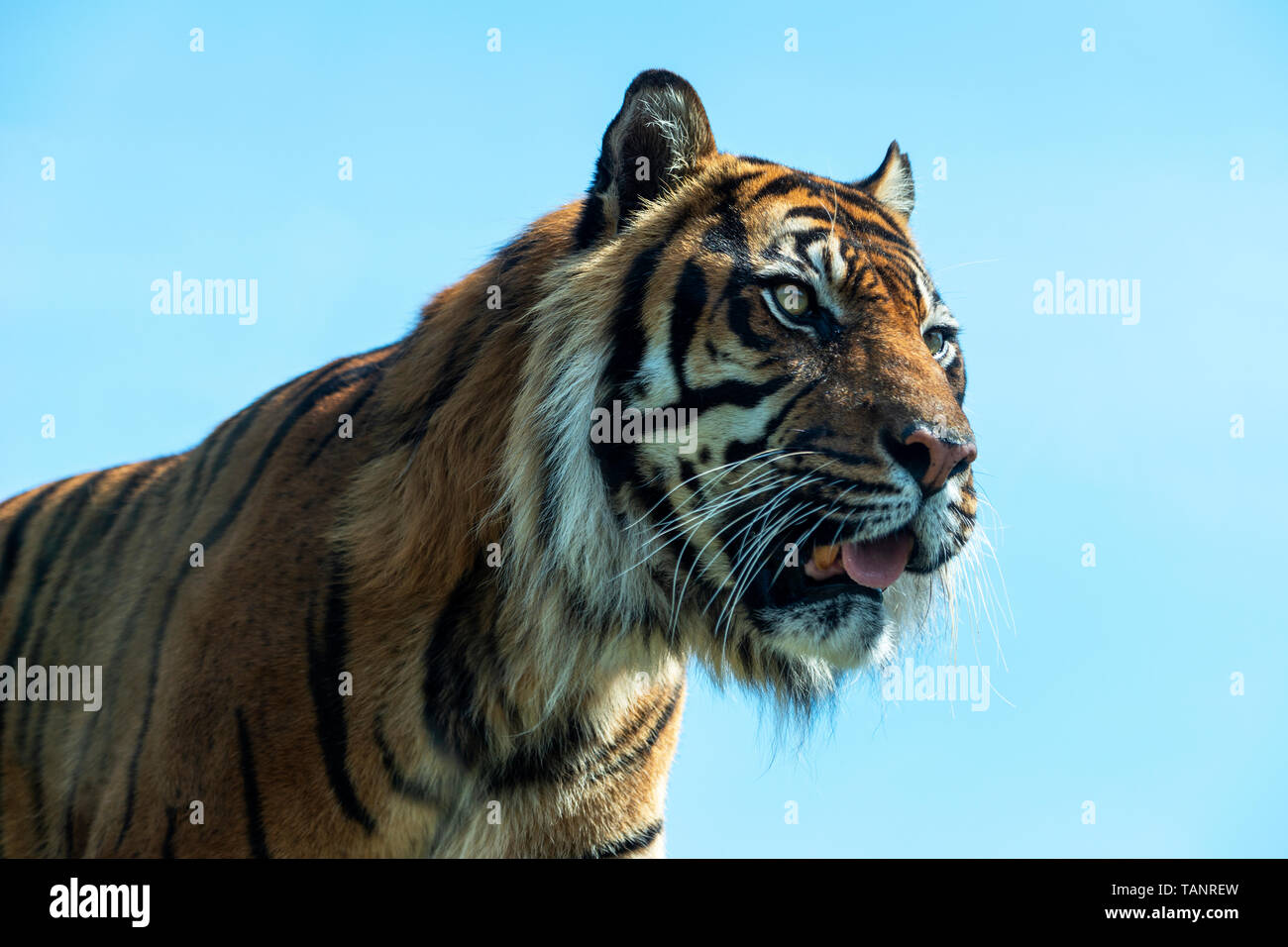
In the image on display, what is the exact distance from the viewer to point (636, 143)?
4543 mm

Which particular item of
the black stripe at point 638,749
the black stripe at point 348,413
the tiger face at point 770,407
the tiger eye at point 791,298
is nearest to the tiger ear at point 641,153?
the tiger face at point 770,407

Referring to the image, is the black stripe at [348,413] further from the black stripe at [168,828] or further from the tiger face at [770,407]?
the black stripe at [168,828]

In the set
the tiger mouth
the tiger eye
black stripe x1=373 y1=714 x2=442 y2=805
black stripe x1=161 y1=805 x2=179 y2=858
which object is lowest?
black stripe x1=161 y1=805 x2=179 y2=858

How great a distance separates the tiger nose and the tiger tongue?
0.23 meters

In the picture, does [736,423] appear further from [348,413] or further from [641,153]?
[348,413]

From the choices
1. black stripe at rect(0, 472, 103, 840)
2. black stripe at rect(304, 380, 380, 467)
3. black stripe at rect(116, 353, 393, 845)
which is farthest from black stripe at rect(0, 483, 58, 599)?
black stripe at rect(304, 380, 380, 467)

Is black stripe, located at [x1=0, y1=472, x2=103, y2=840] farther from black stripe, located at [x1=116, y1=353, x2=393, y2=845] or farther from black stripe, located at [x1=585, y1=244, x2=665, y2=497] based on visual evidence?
black stripe, located at [x1=585, y1=244, x2=665, y2=497]

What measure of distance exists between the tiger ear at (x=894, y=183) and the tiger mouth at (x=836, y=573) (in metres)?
1.92

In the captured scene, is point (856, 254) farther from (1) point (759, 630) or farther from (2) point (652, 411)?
(1) point (759, 630)

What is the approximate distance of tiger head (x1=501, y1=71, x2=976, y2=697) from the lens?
401cm

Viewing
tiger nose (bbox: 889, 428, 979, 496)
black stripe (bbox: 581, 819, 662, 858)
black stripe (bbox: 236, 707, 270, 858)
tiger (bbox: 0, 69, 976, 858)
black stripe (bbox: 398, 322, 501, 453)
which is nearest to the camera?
tiger nose (bbox: 889, 428, 979, 496)

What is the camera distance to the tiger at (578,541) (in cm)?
413

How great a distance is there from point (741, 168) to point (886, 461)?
1426 millimetres
